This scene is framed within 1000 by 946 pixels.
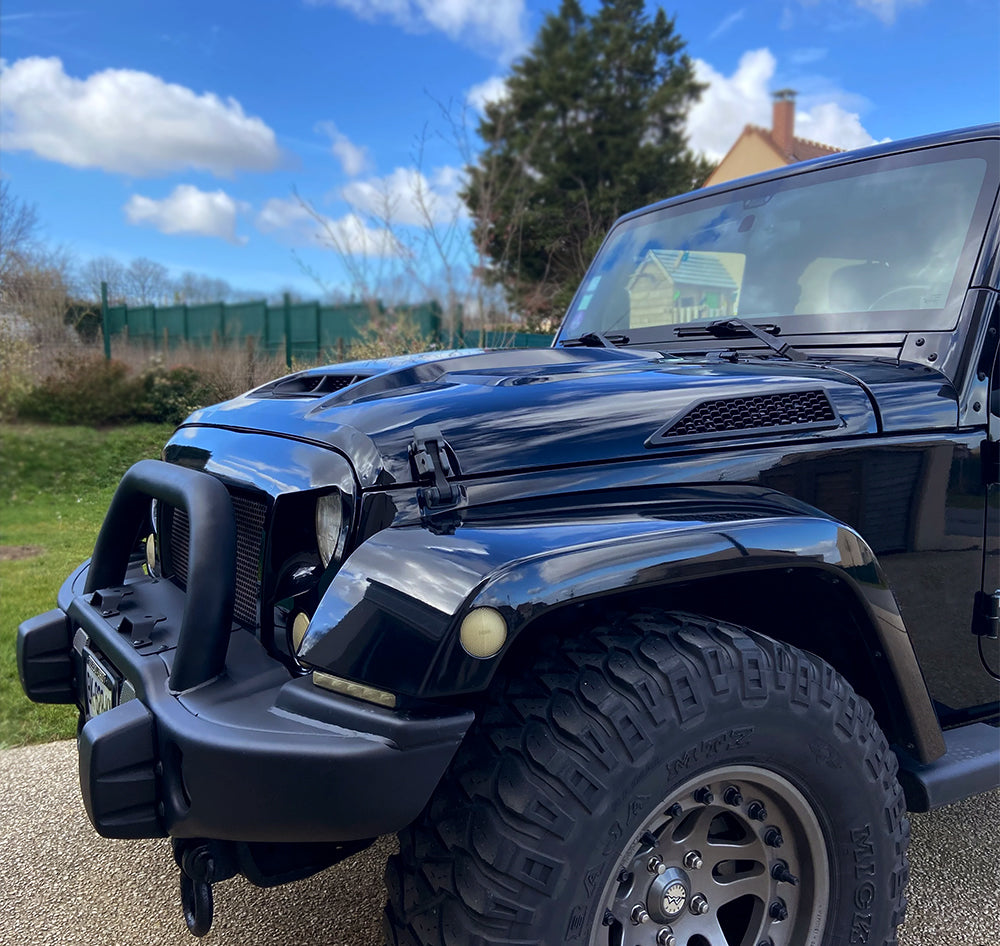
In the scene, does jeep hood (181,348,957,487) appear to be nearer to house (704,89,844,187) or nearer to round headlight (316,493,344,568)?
round headlight (316,493,344,568)

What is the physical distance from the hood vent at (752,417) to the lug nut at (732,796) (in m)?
0.70

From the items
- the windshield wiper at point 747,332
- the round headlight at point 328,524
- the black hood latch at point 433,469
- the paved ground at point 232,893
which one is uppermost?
the windshield wiper at point 747,332

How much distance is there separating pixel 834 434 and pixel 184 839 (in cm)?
161

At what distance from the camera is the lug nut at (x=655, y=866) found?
1.57m

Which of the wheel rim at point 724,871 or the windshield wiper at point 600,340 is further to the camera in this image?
the windshield wiper at point 600,340

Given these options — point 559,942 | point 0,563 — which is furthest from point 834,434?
point 0,563

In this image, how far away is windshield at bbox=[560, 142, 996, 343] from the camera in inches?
87.0

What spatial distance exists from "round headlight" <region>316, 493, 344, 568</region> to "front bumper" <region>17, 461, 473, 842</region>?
0.21 m

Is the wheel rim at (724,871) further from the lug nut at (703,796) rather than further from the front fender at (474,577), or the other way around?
the front fender at (474,577)

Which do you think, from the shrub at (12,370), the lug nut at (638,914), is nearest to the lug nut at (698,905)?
the lug nut at (638,914)

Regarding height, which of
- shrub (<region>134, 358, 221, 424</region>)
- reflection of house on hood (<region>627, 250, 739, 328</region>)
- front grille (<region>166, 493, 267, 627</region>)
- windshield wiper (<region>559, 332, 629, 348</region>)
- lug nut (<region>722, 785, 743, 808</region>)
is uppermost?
reflection of house on hood (<region>627, 250, 739, 328</region>)

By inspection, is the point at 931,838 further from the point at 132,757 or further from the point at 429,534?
the point at 132,757

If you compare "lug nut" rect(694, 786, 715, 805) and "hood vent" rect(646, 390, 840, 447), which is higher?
"hood vent" rect(646, 390, 840, 447)

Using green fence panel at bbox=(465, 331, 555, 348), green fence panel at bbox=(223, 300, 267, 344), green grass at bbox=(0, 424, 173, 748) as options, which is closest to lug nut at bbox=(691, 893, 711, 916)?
green grass at bbox=(0, 424, 173, 748)
